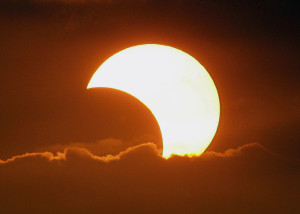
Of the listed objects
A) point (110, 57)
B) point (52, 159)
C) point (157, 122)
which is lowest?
point (52, 159)

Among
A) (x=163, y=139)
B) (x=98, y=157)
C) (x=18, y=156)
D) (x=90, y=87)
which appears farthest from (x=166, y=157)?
(x=18, y=156)

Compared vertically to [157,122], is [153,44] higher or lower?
higher

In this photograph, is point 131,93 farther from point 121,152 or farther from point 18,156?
point 18,156

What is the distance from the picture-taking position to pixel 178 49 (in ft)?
32.6

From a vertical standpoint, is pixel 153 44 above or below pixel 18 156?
above

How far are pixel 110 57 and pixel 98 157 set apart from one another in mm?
1661

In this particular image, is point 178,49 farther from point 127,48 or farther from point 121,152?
point 121,152

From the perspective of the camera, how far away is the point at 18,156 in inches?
375

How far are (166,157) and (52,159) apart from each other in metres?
1.83

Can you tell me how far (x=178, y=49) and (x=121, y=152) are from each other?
6.47 ft

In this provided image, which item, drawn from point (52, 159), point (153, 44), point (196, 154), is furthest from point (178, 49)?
point (52, 159)

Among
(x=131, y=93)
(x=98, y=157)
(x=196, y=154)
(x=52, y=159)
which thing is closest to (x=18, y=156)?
(x=52, y=159)

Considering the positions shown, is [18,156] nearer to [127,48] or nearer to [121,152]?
[121,152]

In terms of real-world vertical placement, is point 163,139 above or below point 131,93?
below
